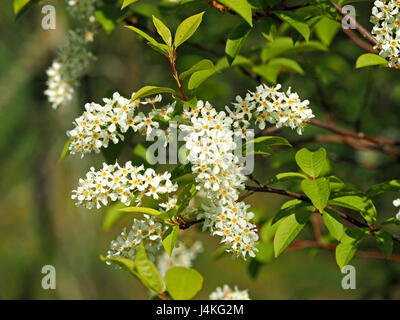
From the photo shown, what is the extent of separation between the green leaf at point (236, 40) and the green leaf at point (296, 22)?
0.35ft

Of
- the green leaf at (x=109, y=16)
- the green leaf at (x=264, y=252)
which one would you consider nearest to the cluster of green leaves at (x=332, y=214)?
the green leaf at (x=264, y=252)

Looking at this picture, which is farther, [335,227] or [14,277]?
[14,277]

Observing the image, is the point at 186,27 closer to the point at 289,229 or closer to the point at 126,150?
the point at 289,229

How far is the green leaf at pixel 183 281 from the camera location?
116cm

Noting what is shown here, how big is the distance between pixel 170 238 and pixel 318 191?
1.25 ft

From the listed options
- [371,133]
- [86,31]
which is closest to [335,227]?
[86,31]

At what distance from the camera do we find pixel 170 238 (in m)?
1.21

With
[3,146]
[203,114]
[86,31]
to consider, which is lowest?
[203,114]

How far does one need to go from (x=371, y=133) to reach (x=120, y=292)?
456 centimetres

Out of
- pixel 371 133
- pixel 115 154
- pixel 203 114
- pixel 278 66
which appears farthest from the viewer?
pixel 371 133

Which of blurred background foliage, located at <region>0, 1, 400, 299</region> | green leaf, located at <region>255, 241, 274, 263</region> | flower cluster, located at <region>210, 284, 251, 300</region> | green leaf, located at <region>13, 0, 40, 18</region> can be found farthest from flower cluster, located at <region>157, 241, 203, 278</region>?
green leaf, located at <region>13, 0, 40, 18</region>

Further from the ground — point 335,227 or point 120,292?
point 120,292
